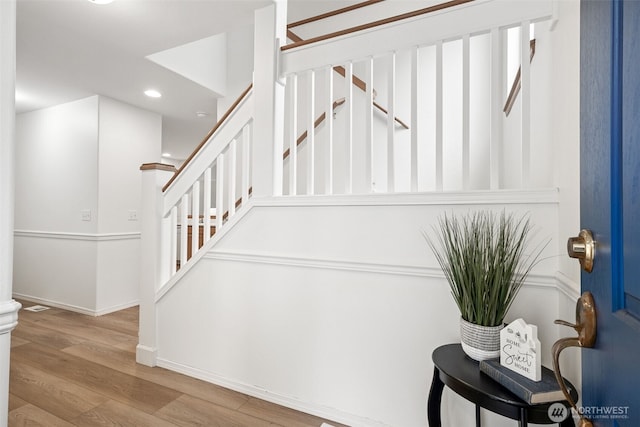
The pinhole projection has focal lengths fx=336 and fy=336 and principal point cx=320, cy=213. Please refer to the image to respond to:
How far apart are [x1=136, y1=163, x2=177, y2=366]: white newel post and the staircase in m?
0.01

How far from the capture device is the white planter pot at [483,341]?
118 centimetres

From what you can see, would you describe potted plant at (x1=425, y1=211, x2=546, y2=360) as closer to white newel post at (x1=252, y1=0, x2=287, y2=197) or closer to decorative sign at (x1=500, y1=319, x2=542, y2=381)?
decorative sign at (x1=500, y1=319, x2=542, y2=381)

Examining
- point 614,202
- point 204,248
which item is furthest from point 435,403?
point 204,248

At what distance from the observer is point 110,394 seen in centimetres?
199

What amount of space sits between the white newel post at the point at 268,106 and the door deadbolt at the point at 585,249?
5.09 ft

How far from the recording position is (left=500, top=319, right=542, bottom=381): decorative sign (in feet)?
3.31

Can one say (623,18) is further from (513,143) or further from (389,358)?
(513,143)

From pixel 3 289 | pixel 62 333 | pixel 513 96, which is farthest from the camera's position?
pixel 62 333

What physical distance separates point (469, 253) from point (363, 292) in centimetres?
61

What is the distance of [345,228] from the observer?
1.74 metres

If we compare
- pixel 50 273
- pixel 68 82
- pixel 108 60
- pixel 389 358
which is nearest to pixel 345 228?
pixel 389 358

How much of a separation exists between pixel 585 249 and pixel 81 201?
14.4 feet

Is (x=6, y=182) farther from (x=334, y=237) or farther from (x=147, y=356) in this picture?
(x=147, y=356)

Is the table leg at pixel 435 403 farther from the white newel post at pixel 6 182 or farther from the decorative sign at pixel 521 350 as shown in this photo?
the white newel post at pixel 6 182
